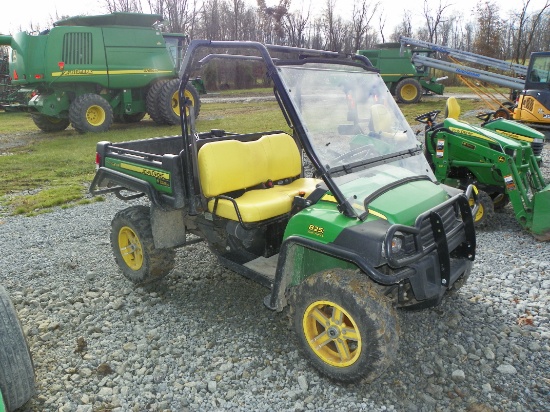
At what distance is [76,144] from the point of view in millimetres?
11266

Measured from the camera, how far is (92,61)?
12719 mm

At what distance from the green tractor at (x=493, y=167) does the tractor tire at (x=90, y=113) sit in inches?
374

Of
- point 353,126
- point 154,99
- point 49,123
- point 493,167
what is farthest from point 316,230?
point 49,123

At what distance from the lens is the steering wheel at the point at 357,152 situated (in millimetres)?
3094

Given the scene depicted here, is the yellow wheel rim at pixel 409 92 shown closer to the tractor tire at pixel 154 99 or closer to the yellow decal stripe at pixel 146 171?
the tractor tire at pixel 154 99

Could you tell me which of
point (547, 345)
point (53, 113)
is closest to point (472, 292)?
point (547, 345)

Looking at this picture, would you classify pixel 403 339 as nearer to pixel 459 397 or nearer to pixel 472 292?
pixel 459 397

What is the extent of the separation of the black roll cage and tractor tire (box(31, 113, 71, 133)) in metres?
11.7

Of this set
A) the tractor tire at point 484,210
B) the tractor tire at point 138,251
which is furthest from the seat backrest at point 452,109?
the tractor tire at point 138,251

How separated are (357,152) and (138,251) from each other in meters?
2.14

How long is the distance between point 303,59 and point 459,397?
2279 mm

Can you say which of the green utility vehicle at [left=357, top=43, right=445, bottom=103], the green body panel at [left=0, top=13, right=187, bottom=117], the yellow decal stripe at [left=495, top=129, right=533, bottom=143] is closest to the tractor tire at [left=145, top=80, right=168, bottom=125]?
the green body panel at [left=0, top=13, right=187, bottom=117]

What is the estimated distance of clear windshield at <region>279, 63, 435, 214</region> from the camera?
305cm

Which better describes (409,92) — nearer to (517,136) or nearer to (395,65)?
(395,65)
